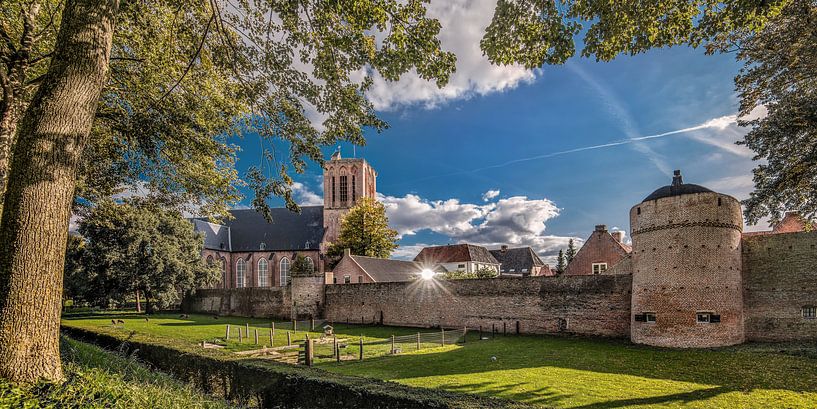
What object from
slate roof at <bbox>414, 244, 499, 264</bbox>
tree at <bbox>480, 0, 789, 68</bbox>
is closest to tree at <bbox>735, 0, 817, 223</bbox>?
tree at <bbox>480, 0, 789, 68</bbox>

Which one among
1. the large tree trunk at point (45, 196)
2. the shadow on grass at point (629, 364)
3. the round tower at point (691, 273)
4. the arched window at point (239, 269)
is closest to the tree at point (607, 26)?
the large tree trunk at point (45, 196)

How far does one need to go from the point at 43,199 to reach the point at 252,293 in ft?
112

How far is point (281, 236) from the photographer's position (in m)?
56.0

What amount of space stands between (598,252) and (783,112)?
1945 centimetres

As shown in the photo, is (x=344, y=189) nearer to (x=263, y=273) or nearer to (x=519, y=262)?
(x=263, y=273)

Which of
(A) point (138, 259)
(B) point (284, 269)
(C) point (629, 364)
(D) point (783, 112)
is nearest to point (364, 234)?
(B) point (284, 269)

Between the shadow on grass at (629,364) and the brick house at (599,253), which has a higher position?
the brick house at (599,253)

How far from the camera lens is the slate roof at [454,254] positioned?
174 ft

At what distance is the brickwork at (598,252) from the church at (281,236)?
107 feet

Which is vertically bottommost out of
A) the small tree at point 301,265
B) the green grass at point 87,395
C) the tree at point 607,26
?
the small tree at point 301,265

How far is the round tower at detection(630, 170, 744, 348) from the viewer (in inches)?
663

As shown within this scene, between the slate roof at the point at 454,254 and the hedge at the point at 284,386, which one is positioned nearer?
the hedge at the point at 284,386

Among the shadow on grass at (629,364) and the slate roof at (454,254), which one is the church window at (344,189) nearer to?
the slate roof at (454,254)

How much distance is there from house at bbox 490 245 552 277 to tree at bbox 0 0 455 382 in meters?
45.7
